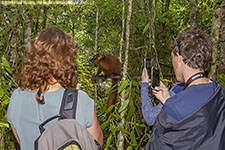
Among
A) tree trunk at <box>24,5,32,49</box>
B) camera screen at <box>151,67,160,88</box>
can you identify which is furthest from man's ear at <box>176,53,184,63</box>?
tree trunk at <box>24,5,32,49</box>

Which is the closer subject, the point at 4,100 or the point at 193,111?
the point at 193,111

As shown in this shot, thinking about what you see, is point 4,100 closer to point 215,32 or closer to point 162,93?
point 162,93

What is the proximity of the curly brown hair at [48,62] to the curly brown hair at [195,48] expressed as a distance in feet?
1.97

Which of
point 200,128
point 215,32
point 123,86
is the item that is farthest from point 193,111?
point 215,32

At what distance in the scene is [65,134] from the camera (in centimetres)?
78

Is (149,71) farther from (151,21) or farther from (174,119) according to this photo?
(174,119)

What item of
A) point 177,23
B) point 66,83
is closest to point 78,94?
point 66,83

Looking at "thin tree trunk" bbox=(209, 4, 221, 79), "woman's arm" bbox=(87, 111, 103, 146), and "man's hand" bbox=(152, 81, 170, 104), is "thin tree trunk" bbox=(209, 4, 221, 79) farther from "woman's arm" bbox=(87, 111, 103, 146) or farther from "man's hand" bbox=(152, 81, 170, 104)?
"woman's arm" bbox=(87, 111, 103, 146)

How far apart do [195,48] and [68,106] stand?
0.71 meters

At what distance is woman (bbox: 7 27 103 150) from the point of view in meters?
0.85

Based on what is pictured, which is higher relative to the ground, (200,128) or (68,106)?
(68,106)

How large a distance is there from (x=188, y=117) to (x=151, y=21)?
67 centimetres

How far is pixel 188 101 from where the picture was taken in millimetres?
1086

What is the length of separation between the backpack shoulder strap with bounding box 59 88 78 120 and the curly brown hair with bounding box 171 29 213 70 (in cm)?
62
